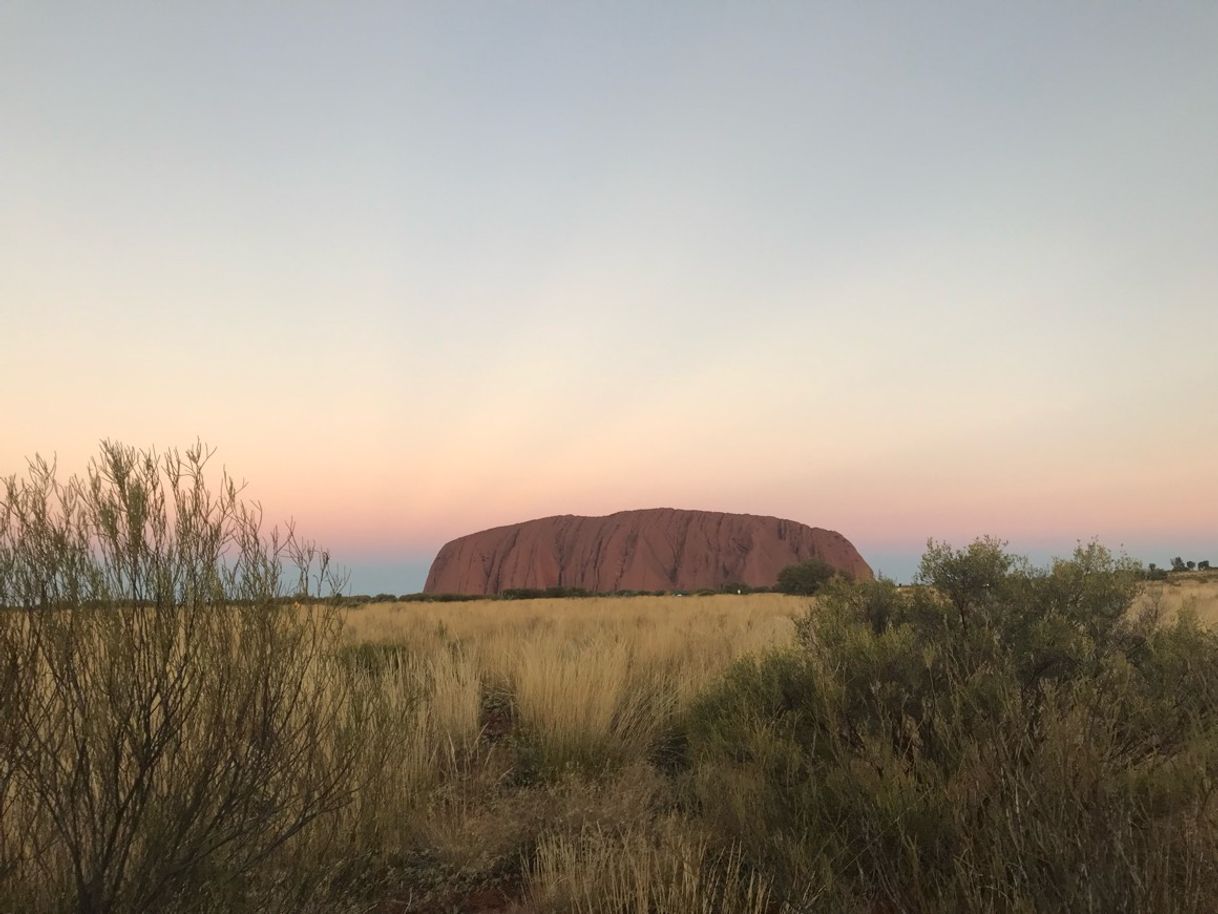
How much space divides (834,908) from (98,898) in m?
2.76

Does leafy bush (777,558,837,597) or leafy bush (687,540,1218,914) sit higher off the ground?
leafy bush (687,540,1218,914)

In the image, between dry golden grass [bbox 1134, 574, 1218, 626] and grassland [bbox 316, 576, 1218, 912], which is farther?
dry golden grass [bbox 1134, 574, 1218, 626]

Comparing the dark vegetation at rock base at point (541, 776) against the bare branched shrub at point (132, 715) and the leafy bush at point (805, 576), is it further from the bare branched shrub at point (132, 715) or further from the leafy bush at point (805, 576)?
the leafy bush at point (805, 576)

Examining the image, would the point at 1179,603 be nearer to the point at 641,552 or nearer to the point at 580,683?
the point at 580,683

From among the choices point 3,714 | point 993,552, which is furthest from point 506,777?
point 993,552

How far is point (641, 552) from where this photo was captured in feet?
270

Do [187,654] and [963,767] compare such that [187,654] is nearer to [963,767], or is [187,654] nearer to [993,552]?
[963,767]

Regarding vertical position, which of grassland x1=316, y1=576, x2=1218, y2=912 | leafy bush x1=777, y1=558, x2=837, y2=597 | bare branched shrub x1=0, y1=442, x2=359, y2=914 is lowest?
leafy bush x1=777, y1=558, x2=837, y2=597

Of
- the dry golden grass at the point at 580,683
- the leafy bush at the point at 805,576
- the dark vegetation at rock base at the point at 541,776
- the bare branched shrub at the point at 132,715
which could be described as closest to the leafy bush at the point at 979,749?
the dark vegetation at rock base at the point at 541,776

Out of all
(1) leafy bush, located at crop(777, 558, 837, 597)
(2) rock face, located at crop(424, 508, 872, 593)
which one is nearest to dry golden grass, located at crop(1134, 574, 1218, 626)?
(1) leafy bush, located at crop(777, 558, 837, 597)

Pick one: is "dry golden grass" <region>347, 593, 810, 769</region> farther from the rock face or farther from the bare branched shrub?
the rock face

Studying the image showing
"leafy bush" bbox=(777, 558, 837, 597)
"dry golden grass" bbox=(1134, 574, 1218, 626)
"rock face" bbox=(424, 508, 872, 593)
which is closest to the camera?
"dry golden grass" bbox=(1134, 574, 1218, 626)

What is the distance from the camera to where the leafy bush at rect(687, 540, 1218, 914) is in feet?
8.18

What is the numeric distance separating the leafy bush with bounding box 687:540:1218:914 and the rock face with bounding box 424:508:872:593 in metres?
69.9
